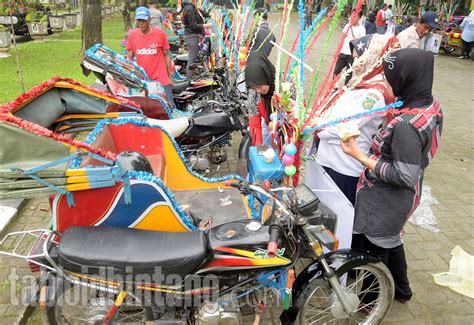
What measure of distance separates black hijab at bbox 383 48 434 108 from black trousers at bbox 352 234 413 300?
1.01 metres

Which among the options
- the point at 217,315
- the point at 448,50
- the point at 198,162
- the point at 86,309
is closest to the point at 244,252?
the point at 217,315

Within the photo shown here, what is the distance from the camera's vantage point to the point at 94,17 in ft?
33.0

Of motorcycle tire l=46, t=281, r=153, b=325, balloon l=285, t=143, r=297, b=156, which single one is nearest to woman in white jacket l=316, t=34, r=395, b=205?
balloon l=285, t=143, r=297, b=156

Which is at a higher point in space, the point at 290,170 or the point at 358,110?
the point at 358,110

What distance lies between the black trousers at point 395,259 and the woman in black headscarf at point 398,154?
0.02 m

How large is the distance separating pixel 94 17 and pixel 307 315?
32.3 feet

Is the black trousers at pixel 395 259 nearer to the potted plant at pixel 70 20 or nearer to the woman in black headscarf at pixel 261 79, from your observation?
the woman in black headscarf at pixel 261 79

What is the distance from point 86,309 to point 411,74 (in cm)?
245

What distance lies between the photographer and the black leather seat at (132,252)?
2.00 metres

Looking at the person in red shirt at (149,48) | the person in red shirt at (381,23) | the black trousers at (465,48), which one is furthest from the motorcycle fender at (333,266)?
the black trousers at (465,48)

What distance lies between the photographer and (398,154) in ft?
7.25

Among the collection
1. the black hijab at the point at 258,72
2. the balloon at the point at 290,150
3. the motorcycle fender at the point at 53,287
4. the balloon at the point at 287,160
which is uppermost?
the black hijab at the point at 258,72

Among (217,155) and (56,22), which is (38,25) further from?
(217,155)

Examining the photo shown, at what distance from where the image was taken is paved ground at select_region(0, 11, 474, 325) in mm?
2881
